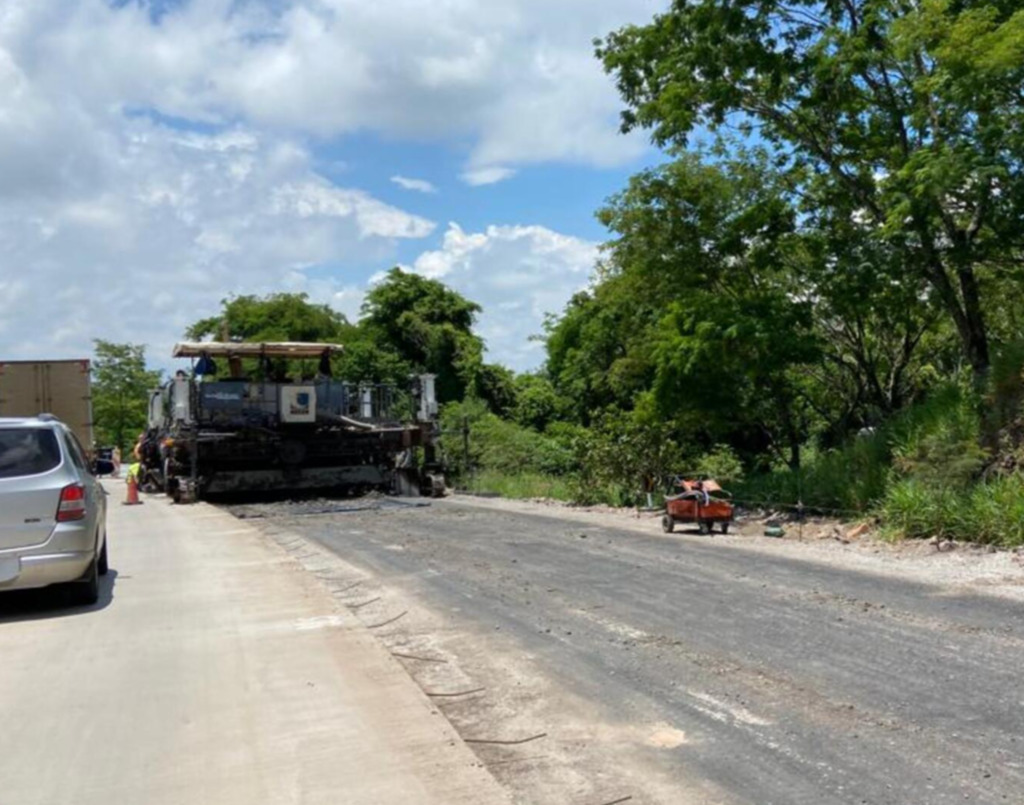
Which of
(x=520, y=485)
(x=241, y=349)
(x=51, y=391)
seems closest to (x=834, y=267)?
(x=520, y=485)

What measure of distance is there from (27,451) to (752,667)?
6.54 meters

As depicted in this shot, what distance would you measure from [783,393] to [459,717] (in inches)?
674

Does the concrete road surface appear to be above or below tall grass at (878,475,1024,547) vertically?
below

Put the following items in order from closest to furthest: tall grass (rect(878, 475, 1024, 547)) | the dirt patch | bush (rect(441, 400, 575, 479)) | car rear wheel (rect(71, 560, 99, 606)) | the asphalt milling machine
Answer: the dirt patch, car rear wheel (rect(71, 560, 99, 606)), tall grass (rect(878, 475, 1024, 547)), the asphalt milling machine, bush (rect(441, 400, 575, 479))

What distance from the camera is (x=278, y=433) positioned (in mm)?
22219

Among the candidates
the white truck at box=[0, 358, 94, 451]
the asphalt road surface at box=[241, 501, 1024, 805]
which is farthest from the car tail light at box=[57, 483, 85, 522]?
the white truck at box=[0, 358, 94, 451]

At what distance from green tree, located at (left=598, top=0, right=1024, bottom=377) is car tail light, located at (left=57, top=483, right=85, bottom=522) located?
38.2 ft

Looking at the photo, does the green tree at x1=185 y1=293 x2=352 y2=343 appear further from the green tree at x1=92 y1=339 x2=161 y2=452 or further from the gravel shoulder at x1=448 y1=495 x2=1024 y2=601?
the gravel shoulder at x1=448 y1=495 x2=1024 y2=601

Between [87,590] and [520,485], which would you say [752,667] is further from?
[520,485]

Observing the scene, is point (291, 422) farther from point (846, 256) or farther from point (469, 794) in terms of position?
point (469, 794)

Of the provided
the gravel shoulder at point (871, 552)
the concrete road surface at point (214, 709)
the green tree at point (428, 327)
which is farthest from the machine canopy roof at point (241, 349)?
the green tree at point (428, 327)

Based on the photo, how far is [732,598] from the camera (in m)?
9.17

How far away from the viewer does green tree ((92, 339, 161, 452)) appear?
65625 mm

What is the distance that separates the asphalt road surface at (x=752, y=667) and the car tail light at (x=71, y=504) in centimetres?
316
